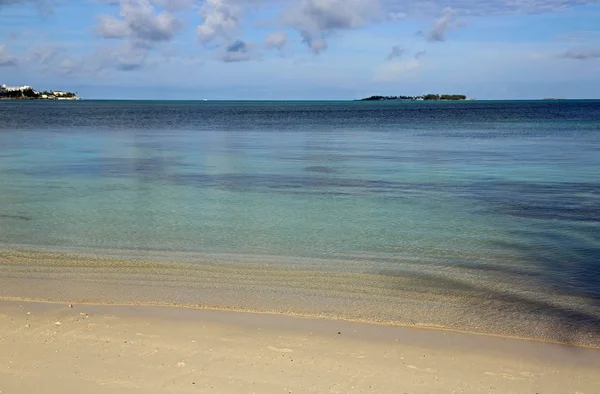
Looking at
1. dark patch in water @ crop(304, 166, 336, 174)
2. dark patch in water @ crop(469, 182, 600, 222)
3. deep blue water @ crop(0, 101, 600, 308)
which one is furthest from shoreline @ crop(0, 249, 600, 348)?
dark patch in water @ crop(304, 166, 336, 174)

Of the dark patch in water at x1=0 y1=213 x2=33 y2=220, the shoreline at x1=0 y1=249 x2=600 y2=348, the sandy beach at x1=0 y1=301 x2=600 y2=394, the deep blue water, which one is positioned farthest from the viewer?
the dark patch in water at x1=0 y1=213 x2=33 y2=220

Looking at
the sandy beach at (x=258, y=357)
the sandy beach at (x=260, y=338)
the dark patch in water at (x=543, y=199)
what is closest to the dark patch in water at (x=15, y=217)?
the sandy beach at (x=260, y=338)

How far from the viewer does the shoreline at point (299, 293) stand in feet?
29.9

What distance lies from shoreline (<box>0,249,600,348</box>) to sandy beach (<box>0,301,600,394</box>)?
41 cm

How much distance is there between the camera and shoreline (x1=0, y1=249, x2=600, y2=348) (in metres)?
9.12

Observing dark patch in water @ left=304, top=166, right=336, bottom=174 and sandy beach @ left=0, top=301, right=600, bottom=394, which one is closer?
sandy beach @ left=0, top=301, right=600, bottom=394

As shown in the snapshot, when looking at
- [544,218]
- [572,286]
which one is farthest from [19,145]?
[572,286]

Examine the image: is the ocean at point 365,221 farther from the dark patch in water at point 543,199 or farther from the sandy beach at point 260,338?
the sandy beach at point 260,338

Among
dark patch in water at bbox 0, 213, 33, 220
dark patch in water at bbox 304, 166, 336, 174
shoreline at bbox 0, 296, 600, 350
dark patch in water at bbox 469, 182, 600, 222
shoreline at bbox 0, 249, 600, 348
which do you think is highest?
dark patch in water at bbox 304, 166, 336, 174

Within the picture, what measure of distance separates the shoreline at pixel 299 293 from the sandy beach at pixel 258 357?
1.36 feet

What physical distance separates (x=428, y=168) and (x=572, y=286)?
17859 mm

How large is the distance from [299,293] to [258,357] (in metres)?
2.68

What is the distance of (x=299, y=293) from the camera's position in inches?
407

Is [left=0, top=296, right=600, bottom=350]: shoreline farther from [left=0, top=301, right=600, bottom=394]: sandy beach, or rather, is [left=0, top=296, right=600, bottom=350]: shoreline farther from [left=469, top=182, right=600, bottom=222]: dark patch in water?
[left=469, top=182, right=600, bottom=222]: dark patch in water
